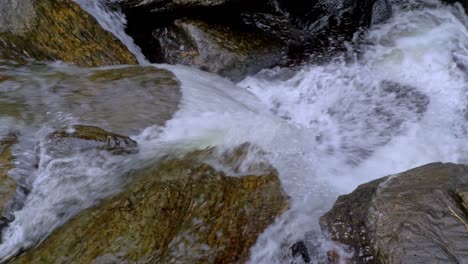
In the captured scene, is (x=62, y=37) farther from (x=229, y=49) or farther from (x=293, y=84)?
(x=293, y=84)

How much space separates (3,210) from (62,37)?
2400 millimetres

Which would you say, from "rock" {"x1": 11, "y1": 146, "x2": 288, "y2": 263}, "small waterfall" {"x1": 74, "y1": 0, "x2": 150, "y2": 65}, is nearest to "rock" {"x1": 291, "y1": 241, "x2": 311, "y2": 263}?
"rock" {"x1": 11, "y1": 146, "x2": 288, "y2": 263}

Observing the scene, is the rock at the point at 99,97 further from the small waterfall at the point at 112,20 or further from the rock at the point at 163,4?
the rock at the point at 163,4

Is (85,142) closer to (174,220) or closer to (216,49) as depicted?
(174,220)

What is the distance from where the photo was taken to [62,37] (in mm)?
4852

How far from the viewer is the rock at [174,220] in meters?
3.03

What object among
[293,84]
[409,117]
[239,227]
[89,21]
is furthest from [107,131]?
[409,117]

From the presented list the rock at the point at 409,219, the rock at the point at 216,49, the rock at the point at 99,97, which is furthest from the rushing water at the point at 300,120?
the rock at the point at 409,219

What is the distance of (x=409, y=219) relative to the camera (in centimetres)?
297

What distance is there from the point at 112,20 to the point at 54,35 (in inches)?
43.0

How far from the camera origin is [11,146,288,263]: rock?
303 centimetres

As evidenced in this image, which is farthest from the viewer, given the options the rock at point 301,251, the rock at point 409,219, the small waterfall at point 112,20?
the small waterfall at point 112,20

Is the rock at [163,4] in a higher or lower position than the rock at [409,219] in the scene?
higher

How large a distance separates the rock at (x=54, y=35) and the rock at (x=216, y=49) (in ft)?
2.53
